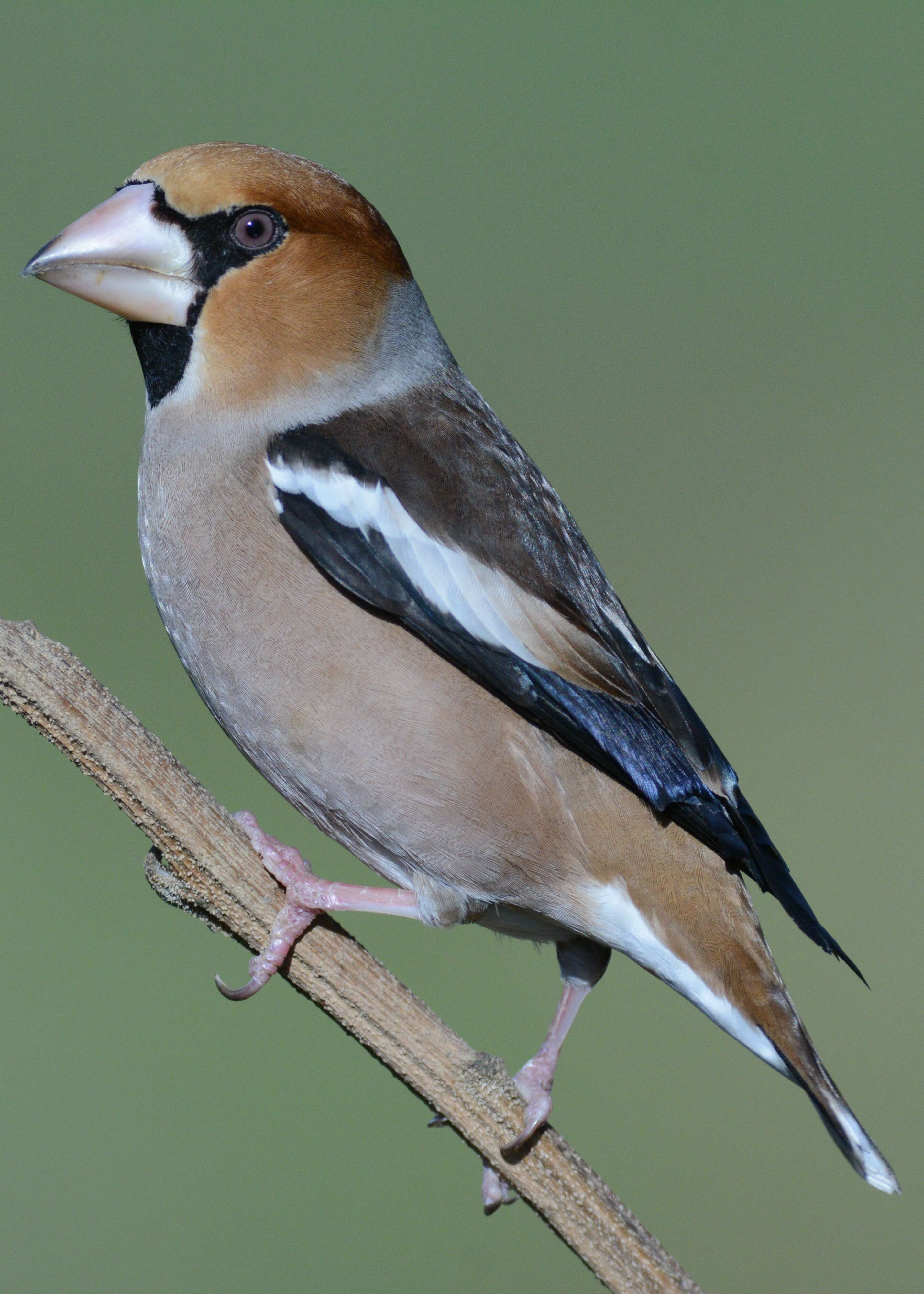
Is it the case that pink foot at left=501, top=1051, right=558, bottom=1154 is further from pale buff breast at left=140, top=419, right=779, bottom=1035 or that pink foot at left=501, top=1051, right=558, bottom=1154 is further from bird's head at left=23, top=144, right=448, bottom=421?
bird's head at left=23, top=144, right=448, bottom=421

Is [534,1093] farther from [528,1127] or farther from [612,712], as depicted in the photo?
[612,712]

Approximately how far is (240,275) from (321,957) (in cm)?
128

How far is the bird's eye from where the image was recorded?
2.36 metres

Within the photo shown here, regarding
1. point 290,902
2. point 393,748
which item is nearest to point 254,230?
point 393,748

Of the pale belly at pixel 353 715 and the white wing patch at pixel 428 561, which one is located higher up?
the white wing patch at pixel 428 561

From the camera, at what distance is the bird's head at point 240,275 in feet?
7.65

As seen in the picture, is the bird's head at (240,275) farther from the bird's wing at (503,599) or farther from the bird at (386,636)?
the bird's wing at (503,599)

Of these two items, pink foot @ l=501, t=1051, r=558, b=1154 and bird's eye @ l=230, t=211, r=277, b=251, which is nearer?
pink foot @ l=501, t=1051, r=558, b=1154

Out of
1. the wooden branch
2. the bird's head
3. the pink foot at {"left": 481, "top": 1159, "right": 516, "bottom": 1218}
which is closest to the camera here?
the wooden branch

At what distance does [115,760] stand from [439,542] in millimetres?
690

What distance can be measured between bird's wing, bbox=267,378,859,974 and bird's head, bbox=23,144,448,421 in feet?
0.45

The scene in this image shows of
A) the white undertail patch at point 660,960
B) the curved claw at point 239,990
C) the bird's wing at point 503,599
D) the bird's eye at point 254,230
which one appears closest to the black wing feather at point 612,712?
the bird's wing at point 503,599

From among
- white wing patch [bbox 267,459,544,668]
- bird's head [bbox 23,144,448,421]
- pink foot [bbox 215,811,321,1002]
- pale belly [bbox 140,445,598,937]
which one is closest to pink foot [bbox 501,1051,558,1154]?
pale belly [bbox 140,445,598,937]

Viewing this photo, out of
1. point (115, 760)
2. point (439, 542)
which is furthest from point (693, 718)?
point (115, 760)
